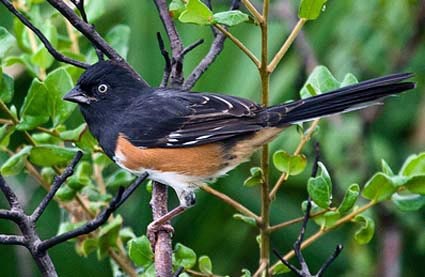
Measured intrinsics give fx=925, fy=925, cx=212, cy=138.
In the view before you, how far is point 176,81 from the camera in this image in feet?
9.93

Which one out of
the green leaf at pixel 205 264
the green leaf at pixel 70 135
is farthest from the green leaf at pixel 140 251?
the green leaf at pixel 70 135

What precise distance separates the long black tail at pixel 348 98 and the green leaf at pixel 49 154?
2.35 feet

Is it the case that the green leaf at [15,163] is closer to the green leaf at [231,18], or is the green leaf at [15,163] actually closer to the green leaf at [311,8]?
the green leaf at [231,18]

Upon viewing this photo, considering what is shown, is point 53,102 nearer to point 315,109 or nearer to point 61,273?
point 315,109

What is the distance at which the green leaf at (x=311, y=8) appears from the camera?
234 cm

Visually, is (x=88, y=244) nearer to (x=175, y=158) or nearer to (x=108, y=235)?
(x=108, y=235)

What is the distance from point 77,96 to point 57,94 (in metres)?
0.35

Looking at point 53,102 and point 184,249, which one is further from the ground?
point 53,102

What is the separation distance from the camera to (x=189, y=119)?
10.2 ft

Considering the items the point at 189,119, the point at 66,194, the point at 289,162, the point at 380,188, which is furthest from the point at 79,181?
the point at 380,188

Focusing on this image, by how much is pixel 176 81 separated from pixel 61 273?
165cm

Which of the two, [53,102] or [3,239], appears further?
[53,102]

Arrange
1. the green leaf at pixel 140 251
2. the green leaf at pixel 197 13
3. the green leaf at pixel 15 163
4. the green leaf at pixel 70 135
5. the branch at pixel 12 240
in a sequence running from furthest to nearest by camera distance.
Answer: the green leaf at pixel 70 135 < the green leaf at pixel 15 163 < the green leaf at pixel 140 251 < the green leaf at pixel 197 13 < the branch at pixel 12 240

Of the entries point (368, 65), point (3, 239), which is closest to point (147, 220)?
point (368, 65)
